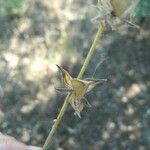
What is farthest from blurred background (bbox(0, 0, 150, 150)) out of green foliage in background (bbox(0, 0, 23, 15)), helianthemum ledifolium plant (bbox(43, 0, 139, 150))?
helianthemum ledifolium plant (bbox(43, 0, 139, 150))

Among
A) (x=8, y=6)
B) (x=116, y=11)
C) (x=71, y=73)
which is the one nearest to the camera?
(x=116, y=11)

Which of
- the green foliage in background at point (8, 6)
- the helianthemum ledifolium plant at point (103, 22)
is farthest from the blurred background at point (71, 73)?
the helianthemum ledifolium plant at point (103, 22)

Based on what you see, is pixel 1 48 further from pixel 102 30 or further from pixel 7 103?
pixel 102 30

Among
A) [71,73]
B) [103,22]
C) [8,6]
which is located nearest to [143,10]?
[71,73]

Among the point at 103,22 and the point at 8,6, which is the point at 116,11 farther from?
the point at 8,6

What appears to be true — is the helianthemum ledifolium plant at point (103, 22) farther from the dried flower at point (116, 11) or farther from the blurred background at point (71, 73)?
the blurred background at point (71, 73)
